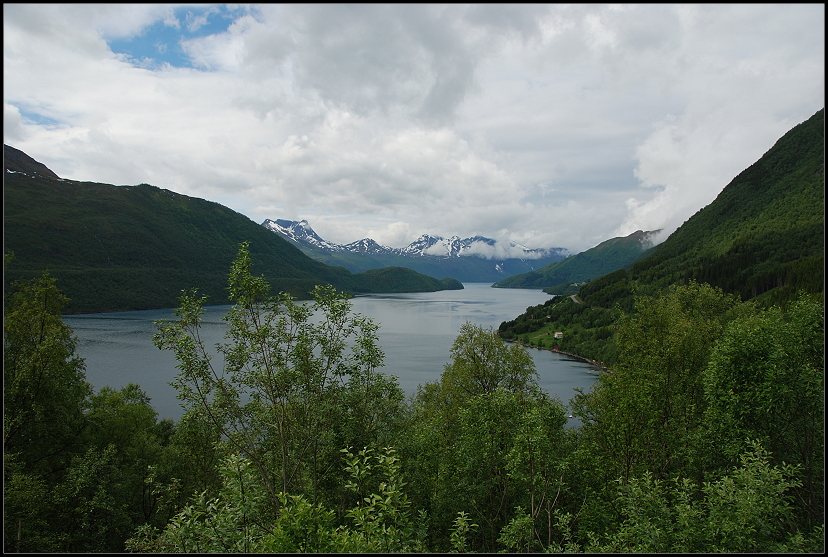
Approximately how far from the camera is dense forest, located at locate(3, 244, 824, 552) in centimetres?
944

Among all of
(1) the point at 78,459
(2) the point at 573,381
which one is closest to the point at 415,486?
(1) the point at 78,459

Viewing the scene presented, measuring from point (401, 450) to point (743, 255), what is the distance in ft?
486

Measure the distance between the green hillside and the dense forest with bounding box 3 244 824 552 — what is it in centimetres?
6959

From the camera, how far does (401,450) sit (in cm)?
1617

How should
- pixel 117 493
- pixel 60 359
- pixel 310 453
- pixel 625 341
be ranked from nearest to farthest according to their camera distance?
pixel 310 453
pixel 60 359
pixel 117 493
pixel 625 341

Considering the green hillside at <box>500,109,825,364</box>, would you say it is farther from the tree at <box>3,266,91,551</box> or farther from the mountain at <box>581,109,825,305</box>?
the tree at <box>3,266,91,551</box>

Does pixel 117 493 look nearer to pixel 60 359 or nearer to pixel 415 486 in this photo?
pixel 60 359

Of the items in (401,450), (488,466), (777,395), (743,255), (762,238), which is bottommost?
(488,466)

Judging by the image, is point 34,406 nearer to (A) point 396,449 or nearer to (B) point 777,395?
(A) point 396,449

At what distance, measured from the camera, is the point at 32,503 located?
54.2 ft

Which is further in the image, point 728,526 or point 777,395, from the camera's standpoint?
point 777,395

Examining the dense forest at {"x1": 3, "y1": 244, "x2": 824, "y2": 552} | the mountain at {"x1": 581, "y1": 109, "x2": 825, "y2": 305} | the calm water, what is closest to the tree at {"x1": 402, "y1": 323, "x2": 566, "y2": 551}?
the dense forest at {"x1": 3, "y1": 244, "x2": 824, "y2": 552}

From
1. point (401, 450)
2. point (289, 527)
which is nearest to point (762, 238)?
point (401, 450)

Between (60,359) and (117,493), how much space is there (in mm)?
8217
